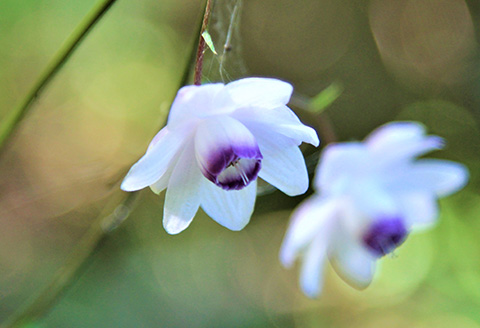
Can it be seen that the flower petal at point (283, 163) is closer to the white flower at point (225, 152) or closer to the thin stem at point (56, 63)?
the white flower at point (225, 152)

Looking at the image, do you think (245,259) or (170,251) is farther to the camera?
(245,259)

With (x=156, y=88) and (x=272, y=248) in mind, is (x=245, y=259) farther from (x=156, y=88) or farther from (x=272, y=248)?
(x=156, y=88)

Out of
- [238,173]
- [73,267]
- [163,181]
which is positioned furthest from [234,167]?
[73,267]

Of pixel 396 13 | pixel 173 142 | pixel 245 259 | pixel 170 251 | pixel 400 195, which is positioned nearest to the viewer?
pixel 173 142

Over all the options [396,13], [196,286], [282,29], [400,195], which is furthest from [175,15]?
[400,195]

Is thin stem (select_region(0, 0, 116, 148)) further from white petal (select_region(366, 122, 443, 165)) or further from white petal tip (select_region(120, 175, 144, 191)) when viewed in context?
white petal (select_region(366, 122, 443, 165))

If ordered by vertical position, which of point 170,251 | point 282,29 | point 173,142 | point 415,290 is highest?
point 173,142

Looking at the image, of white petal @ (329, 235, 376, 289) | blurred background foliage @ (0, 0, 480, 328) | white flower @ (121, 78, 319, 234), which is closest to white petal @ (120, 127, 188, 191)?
white flower @ (121, 78, 319, 234)

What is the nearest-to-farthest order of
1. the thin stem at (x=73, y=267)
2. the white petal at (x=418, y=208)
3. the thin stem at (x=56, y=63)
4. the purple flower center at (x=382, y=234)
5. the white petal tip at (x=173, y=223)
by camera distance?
the thin stem at (x=56, y=63) < the white petal tip at (x=173, y=223) < the thin stem at (x=73, y=267) < the purple flower center at (x=382, y=234) < the white petal at (x=418, y=208)

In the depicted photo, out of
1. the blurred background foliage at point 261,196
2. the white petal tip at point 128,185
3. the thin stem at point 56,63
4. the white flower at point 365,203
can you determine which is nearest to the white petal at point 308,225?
the white flower at point 365,203
